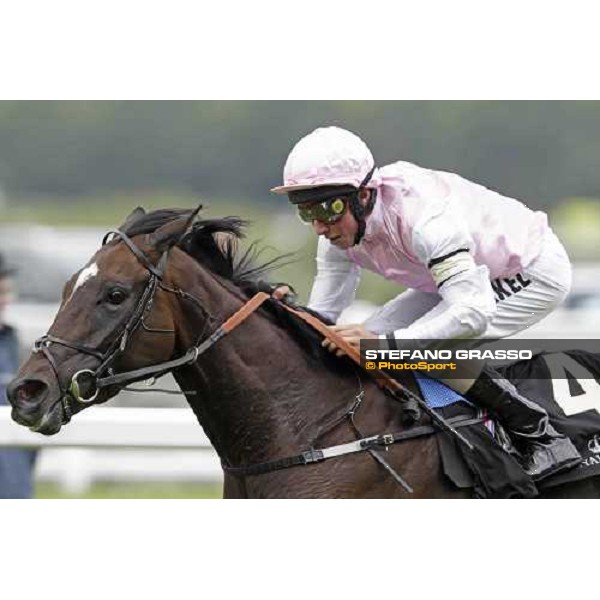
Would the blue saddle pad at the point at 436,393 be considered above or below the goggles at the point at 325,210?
below

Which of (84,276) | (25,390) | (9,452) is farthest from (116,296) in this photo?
(9,452)

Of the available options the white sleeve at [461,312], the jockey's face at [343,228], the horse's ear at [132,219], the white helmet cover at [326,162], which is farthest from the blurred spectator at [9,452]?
the white sleeve at [461,312]

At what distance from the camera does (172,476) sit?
26.8 feet

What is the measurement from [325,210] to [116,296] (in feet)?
2.49

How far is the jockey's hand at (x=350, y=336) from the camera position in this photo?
12.9 ft

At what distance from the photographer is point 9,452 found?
5.87 metres

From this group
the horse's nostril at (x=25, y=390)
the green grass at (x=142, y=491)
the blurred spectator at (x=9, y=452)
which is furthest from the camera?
the green grass at (x=142, y=491)

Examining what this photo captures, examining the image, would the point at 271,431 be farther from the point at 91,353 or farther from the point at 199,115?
the point at 199,115

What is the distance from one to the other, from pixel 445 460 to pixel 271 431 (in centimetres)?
59

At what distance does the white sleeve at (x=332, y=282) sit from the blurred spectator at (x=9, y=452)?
6.73 ft

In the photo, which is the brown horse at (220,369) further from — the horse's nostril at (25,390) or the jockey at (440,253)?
the jockey at (440,253)

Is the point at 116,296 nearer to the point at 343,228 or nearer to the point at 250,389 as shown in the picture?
the point at 250,389

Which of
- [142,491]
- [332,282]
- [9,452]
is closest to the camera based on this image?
[332,282]

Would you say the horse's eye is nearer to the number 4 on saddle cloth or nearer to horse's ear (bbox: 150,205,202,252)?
horse's ear (bbox: 150,205,202,252)
